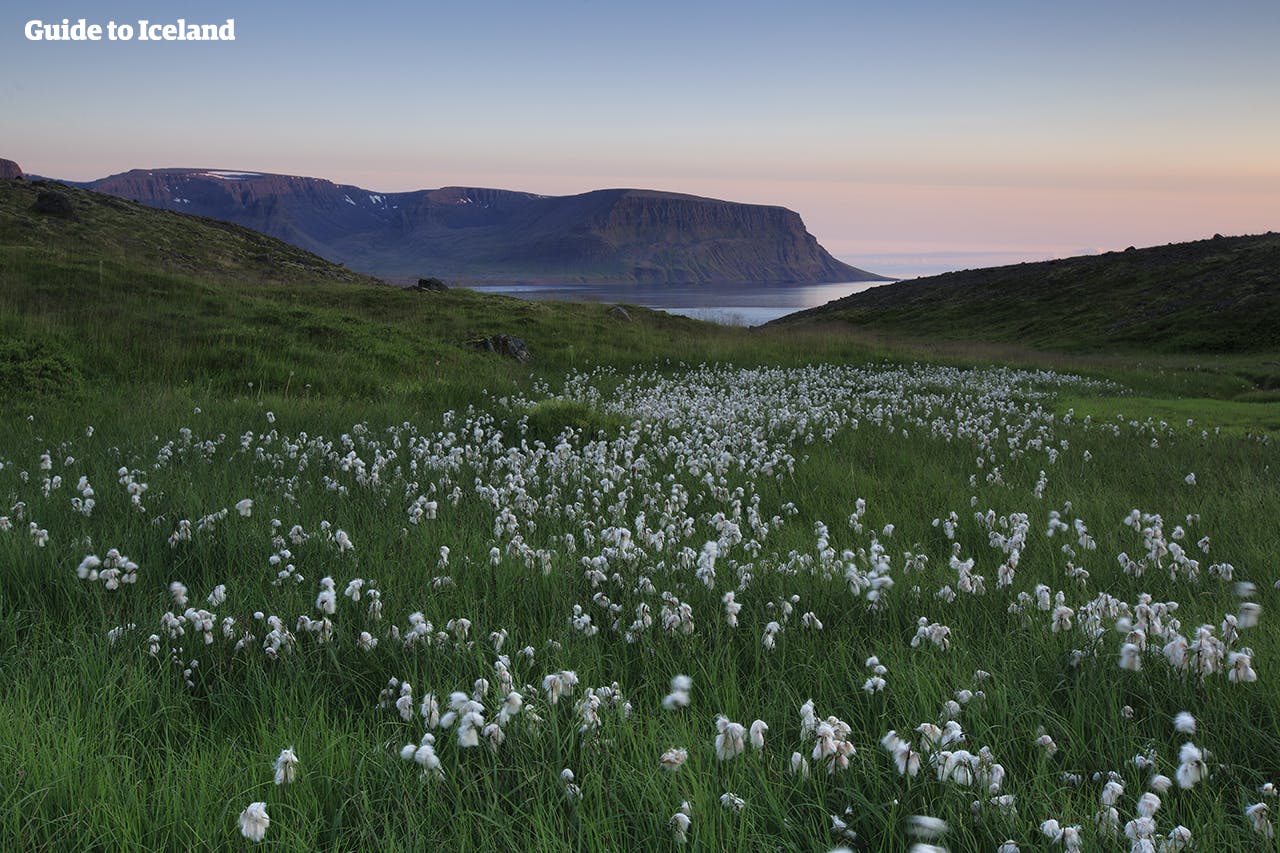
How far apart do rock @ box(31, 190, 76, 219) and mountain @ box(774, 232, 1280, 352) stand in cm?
6576

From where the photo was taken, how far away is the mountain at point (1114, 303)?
183 ft

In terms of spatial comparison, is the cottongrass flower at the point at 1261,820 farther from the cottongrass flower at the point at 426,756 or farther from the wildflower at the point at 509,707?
the cottongrass flower at the point at 426,756

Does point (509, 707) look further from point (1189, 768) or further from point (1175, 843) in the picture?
point (1189, 768)

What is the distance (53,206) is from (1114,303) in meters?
99.2

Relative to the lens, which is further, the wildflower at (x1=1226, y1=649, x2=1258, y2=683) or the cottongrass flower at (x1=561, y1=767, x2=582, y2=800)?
the wildflower at (x1=1226, y1=649, x2=1258, y2=683)

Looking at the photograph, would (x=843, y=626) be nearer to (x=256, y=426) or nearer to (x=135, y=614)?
(x=135, y=614)

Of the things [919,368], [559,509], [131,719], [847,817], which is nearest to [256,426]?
[559,509]

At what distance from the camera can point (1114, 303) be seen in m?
74.8

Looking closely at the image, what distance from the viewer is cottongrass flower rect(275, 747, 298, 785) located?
8.41 feet

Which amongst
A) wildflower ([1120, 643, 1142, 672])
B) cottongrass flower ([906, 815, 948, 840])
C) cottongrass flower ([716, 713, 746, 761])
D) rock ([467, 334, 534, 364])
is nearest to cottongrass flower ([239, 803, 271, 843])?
cottongrass flower ([716, 713, 746, 761])

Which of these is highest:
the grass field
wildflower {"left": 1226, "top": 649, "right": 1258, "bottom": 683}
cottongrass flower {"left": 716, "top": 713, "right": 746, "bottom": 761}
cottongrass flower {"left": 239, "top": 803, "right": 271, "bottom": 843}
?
wildflower {"left": 1226, "top": 649, "right": 1258, "bottom": 683}

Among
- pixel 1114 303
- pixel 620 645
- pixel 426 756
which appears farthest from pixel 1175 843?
pixel 1114 303

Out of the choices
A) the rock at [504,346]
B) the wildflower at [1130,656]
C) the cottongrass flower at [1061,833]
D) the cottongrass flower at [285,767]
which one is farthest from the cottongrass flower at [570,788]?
the rock at [504,346]

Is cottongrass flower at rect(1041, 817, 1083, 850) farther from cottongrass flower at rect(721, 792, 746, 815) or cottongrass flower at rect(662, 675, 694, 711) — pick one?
cottongrass flower at rect(662, 675, 694, 711)
